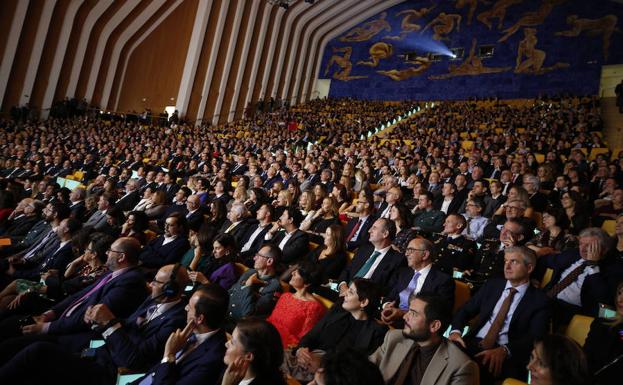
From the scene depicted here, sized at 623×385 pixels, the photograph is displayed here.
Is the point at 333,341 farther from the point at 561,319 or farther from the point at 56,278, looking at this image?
the point at 56,278

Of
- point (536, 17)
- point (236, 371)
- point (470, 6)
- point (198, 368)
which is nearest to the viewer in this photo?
point (236, 371)

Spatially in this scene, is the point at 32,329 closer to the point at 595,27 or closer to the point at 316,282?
the point at 316,282

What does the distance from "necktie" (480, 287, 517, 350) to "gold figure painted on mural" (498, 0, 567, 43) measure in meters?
18.0

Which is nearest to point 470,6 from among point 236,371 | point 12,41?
point 12,41

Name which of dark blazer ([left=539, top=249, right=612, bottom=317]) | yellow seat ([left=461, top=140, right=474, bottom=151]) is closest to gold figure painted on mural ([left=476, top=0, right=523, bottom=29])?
yellow seat ([left=461, top=140, right=474, bottom=151])

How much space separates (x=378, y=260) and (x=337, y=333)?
0.93 m

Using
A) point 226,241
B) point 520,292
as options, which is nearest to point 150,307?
point 226,241

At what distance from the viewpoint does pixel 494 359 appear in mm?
1951

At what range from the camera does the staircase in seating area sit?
30.8 ft

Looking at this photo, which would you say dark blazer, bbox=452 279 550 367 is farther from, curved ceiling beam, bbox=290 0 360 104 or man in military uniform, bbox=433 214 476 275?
curved ceiling beam, bbox=290 0 360 104

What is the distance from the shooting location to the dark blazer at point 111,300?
7.88ft

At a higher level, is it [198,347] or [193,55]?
[193,55]

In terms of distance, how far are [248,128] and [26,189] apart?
33.0 ft

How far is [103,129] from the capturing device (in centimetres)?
1338
